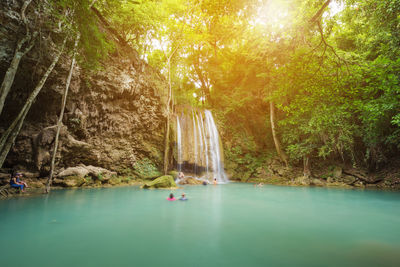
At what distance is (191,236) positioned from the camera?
11.1ft

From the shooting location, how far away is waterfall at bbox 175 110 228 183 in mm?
14109

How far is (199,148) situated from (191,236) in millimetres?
11501

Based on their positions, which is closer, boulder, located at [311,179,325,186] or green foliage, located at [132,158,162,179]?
boulder, located at [311,179,325,186]

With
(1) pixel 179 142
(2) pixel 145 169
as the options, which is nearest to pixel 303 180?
(1) pixel 179 142

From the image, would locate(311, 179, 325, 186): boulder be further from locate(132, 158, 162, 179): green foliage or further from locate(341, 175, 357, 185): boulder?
locate(132, 158, 162, 179): green foliage

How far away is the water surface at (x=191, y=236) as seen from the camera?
2.48 metres

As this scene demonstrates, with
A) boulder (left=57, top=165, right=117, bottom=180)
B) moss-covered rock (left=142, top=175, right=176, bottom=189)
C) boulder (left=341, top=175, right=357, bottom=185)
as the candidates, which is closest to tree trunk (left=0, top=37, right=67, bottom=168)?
boulder (left=57, top=165, right=117, bottom=180)

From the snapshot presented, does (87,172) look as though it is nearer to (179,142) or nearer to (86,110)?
(86,110)

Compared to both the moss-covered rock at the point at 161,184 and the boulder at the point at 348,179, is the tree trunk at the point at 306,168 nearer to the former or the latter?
the boulder at the point at 348,179

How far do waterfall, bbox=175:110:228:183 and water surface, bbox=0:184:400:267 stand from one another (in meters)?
8.59

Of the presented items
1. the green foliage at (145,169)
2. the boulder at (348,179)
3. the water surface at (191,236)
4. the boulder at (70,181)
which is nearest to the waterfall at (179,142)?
the green foliage at (145,169)

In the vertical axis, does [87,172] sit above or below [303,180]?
above

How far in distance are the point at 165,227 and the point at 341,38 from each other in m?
16.3

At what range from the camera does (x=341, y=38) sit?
1276cm
